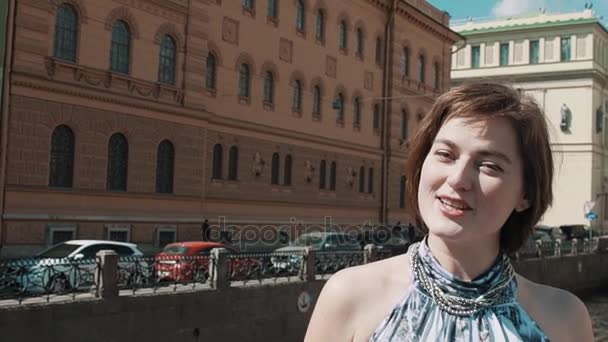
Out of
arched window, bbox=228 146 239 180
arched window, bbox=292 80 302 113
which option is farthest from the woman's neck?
arched window, bbox=292 80 302 113

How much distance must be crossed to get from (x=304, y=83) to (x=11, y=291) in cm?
2506

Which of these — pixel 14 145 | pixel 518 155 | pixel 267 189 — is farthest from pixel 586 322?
pixel 267 189

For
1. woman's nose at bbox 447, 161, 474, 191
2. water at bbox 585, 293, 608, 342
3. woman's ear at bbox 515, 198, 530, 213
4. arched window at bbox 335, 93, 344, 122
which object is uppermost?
arched window at bbox 335, 93, 344, 122

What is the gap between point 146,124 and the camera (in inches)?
1044

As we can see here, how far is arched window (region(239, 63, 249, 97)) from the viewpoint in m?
31.9

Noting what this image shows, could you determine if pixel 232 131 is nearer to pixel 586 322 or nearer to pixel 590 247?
pixel 590 247

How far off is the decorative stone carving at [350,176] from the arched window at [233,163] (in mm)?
9192

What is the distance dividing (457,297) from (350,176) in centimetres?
3732

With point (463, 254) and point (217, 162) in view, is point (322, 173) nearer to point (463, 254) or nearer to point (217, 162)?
point (217, 162)

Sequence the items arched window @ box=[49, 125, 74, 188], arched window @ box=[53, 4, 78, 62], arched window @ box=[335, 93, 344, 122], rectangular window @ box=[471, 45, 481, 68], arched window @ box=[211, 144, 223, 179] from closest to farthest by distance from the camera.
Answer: arched window @ box=[49, 125, 74, 188]
arched window @ box=[53, 4, 78, 62]
arched window @ box=[211, 144, 223, 179]
arched window @ box=[335, 93, 344, 122]
rectangular window @ box=[471, 45, 481, 68]

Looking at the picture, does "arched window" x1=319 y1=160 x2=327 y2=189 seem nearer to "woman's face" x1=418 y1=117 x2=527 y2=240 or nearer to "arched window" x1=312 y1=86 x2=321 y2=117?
"arched window" x1=312 y1=86 x2=321 y2=117

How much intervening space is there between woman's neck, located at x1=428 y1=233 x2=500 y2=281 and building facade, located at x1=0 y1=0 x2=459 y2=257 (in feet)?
69.6

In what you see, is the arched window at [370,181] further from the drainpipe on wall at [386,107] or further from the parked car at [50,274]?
the parked car at [50,274]

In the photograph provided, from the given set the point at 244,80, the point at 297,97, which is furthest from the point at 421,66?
the point at 244,80
